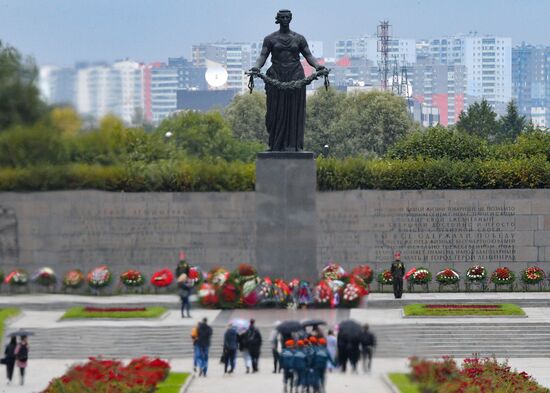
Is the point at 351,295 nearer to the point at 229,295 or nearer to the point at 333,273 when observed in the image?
the point at 333,273

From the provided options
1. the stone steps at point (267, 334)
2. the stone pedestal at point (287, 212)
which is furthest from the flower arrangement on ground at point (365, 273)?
the stone steps at point (267, 334)

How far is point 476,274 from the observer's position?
54000mm

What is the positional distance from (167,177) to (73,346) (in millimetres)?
13557

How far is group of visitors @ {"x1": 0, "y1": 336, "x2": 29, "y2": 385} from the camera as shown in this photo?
126 ft

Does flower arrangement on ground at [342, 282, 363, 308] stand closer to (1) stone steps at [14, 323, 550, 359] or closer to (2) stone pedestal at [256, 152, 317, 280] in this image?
(2) stone pedestal at [256, 152, 317, 280]

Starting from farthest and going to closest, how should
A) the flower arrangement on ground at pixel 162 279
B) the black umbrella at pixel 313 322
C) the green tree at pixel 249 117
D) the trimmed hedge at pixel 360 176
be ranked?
the green tree at pixel 249 117, the trimmed hedge at pixel 360 176, the flower arrangement on ground at pixel 162 279, the black umbrella at pixel 313 322

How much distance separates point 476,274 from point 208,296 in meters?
10.8

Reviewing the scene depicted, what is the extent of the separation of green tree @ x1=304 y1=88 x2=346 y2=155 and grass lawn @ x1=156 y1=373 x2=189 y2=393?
57.4m

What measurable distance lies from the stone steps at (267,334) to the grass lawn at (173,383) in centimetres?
347

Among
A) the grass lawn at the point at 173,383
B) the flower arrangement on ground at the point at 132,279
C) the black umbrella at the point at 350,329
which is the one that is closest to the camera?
the grass lawn at the point at 173,383

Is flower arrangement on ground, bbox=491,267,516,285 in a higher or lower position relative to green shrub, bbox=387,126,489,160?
lower

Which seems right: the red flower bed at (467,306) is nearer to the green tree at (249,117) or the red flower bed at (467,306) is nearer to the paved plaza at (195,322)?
the paved plaza at (195,322)

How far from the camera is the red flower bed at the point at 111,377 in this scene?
3325 cm

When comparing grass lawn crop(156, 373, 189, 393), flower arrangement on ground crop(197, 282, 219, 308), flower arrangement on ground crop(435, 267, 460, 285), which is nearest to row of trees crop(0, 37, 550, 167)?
flower arrangement on ground crop(197, 282, 219, 308)
